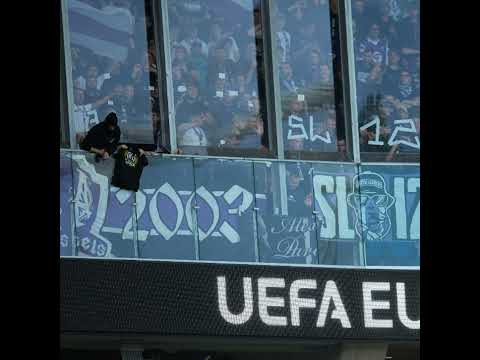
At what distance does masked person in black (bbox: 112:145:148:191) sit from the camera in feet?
50.3

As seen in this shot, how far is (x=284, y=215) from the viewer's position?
53.2 feet

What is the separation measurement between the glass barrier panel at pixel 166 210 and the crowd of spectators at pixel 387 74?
3007 mm

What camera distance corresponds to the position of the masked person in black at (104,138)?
50.0ft

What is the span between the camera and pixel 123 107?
16109mm

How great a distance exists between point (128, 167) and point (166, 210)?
0.70m

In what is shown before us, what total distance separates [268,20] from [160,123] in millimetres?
2224

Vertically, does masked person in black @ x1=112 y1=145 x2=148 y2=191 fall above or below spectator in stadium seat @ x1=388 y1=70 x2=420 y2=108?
below

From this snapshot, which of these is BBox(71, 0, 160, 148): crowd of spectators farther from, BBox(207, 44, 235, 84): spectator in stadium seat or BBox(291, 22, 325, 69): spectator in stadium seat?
BBox(291, 22, 325, 69): spectator in stadium seat

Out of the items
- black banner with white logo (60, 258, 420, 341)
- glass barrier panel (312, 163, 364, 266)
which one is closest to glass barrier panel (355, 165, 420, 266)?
glass barrier panel (312, 163, 364, 266)

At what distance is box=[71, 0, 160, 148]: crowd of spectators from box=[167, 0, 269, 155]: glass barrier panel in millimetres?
322

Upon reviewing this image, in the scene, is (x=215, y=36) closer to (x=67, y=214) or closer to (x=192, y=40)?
(x=192, y=40)

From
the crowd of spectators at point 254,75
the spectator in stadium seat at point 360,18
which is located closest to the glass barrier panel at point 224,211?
the crowd of spectators at point 254,75

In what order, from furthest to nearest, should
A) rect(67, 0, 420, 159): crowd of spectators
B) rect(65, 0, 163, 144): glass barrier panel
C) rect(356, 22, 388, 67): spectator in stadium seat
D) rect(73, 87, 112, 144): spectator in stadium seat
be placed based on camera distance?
1. rect(356, 22, 388, 67): spectator in stadium seat
2. rect(67, 0, 420, 159): crowd of spectators
3. rect(65, 0, 163, 144): glass barrier panel
4. rect(73, 87, 112, 144): spectator in stadium seat

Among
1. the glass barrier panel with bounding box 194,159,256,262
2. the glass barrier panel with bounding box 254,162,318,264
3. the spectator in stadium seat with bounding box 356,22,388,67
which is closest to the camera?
the glass barrier panel with bounding box 194,159,256,262
